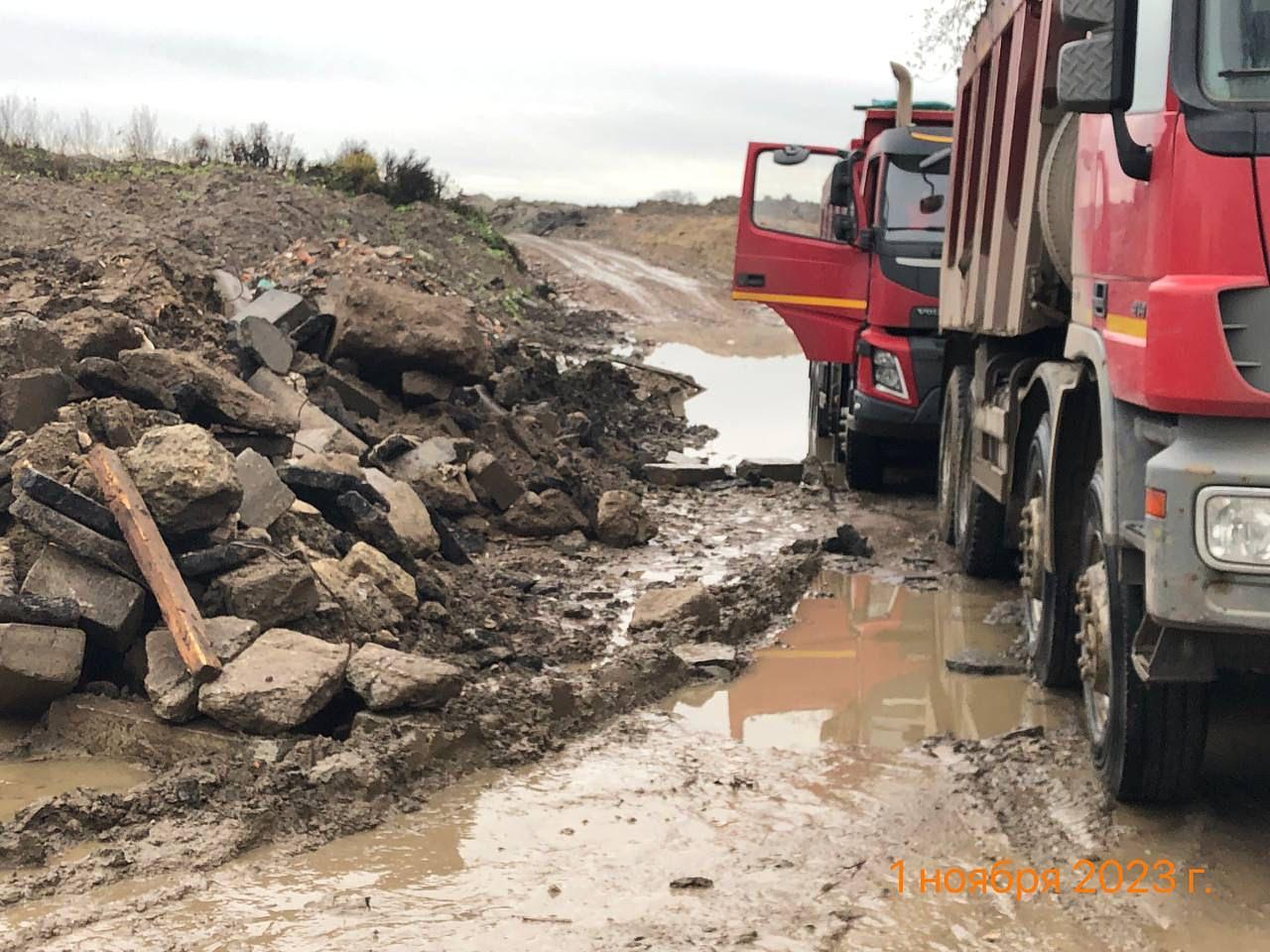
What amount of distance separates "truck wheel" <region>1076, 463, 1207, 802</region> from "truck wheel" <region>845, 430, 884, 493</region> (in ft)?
22.2

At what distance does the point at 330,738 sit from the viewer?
4.93 meters

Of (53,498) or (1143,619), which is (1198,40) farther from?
(53,498)

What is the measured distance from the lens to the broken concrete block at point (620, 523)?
9.20 metres

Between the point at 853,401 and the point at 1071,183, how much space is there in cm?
545

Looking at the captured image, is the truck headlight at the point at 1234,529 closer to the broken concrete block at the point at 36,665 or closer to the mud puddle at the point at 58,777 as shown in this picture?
the mud puddle at the point at 58,777

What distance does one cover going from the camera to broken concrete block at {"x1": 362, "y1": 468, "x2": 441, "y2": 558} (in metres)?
7.81

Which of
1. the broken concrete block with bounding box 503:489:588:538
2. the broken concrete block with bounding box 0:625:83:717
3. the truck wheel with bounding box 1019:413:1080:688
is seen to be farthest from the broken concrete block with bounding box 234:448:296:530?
the truck wheel with bounding box 1019:413:1080:688

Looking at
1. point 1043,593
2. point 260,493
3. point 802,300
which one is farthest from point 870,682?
point 802,300

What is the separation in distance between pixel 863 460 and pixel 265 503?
604 cm

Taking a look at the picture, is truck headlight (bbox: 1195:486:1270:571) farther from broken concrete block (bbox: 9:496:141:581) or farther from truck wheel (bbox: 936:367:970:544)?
truck wheel (bbox: 936:367:970:544)

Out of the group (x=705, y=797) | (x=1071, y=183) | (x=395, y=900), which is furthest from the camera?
(x=1071, y=183)

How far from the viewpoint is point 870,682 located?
6.18 metres

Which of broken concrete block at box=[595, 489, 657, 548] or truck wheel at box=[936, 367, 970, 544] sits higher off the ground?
truck wheel at box=[936, 367, 970, 544]

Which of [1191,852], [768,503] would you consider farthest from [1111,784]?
[768,503]
